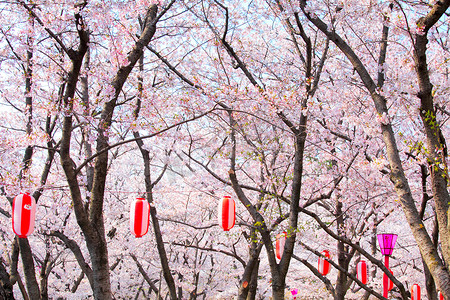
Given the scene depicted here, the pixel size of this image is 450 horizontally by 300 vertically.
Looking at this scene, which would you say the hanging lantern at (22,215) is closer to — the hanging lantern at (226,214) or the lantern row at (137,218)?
the lantern row at (137,218)

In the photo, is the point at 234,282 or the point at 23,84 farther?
the point at 234,282

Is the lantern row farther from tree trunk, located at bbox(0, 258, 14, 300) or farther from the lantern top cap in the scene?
tree trunk, located at bbox(0, 258, 14, 300)

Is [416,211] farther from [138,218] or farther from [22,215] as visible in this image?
[22,215]

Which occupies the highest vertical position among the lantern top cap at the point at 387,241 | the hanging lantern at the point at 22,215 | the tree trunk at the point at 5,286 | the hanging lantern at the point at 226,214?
the hanging lantern at the point at 226,214

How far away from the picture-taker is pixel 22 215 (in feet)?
Answer: 16.1

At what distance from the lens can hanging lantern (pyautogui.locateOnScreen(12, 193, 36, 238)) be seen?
4.88 meters

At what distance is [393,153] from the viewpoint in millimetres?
4137

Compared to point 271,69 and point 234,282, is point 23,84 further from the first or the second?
point 234,282

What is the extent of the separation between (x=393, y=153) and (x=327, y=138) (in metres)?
3.76

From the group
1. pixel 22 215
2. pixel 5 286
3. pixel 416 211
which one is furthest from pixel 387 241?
pixel 5 286

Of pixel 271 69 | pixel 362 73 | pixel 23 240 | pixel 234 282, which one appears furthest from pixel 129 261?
pixel 362 73

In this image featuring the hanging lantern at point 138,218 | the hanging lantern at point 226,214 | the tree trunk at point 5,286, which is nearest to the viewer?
the tree trunk at point 5,286

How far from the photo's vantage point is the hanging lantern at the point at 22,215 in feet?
16.0

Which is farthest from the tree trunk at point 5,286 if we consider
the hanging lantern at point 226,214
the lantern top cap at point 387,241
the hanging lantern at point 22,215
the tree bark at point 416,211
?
the lantern top cap at point 387,241
